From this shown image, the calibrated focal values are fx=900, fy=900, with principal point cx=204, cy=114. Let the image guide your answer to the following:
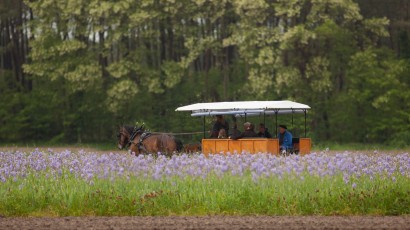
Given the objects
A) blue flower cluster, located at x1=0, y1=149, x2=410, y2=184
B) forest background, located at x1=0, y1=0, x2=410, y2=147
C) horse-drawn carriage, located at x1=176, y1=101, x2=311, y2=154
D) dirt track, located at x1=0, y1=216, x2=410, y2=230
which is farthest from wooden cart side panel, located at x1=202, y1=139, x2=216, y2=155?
forest background, located at x1=0, y1=0, x2=410, y2=147

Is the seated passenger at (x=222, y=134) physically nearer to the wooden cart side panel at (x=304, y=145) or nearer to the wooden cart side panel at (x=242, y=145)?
the wooden cart side panel at (x=242, y=145)

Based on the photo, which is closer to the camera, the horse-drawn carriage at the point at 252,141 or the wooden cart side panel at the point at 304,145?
the horse-drawn carriage at the point at 252,141

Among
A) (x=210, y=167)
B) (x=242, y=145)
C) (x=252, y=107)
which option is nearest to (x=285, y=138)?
(x=252, y=107)

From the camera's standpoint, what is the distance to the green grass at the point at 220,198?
19156 mm

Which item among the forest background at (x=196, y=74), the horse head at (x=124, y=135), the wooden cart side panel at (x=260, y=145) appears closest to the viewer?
the wooden cart side panel at (x=260, y=145)

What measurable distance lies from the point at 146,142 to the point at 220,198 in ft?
46.8

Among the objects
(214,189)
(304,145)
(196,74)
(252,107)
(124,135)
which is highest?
(196,74)

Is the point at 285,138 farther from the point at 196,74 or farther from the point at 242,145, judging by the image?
the point at 196,74

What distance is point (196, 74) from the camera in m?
60.3

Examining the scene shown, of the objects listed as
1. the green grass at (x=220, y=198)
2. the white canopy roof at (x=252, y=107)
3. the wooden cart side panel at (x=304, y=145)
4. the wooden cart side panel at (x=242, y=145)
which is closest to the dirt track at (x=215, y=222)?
the green grass at (x=220, y=198)

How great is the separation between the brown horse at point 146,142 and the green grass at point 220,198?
12.6 metres

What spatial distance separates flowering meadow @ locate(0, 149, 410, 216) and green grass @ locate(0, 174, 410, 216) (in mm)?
21

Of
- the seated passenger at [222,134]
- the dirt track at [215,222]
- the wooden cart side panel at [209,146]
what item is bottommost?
the dirt track at [215,222]

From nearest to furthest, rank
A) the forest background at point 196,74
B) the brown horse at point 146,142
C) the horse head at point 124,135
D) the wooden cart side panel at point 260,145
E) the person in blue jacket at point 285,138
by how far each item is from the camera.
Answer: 1. the wooden cart side panel at point 260,145
2. the person in blue jacket at point 285,138
3. the brown horse at point 146,142
4. the horse head at point 124,135
5. the forest background at point 196,74
